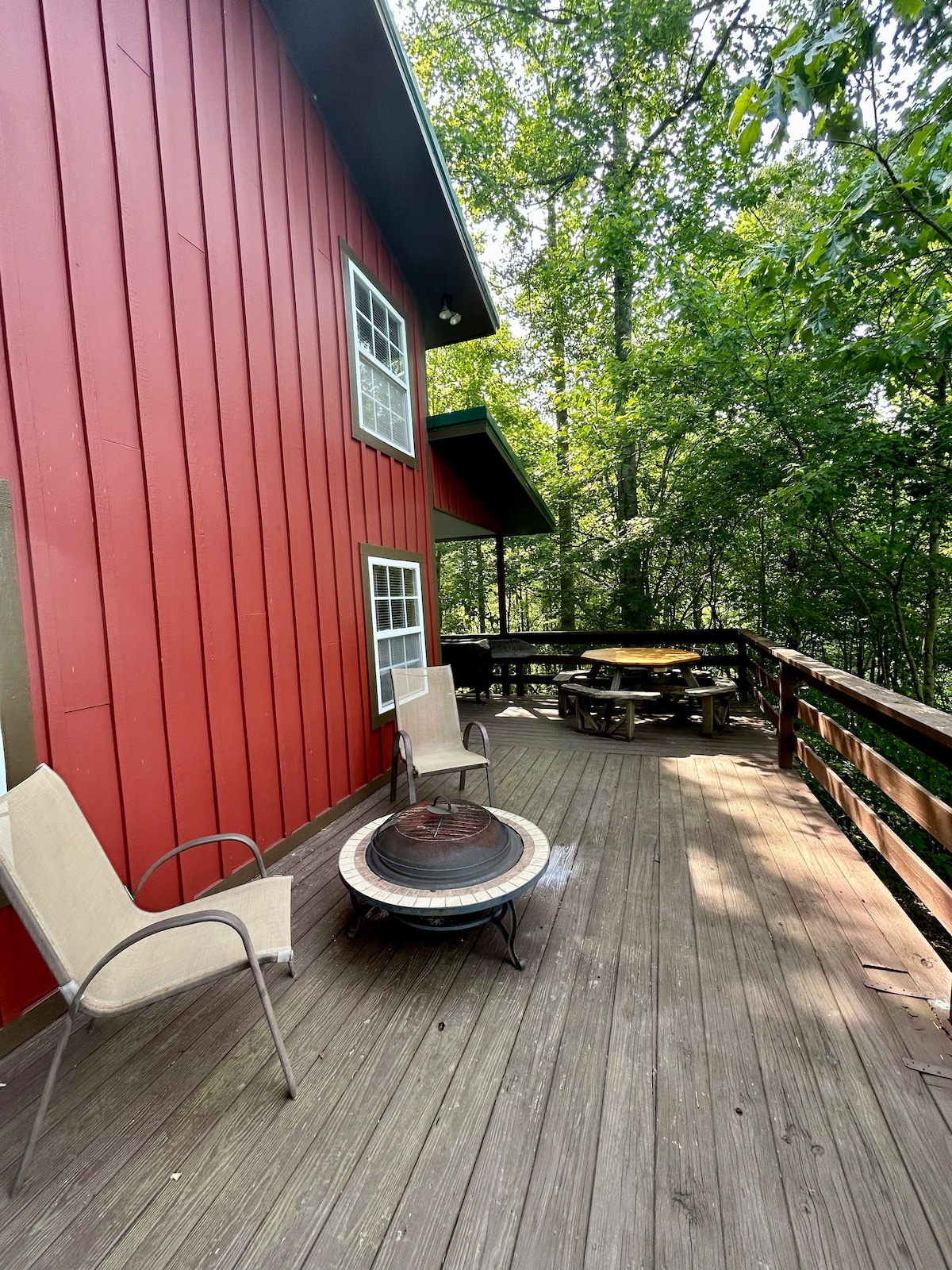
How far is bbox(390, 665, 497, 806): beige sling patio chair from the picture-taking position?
3502 mm

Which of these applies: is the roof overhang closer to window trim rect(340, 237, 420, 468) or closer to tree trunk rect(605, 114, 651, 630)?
window trim rect(340, 237, 420, 468)

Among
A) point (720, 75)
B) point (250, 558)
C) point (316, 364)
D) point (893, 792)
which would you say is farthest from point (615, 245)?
point (893, 792)

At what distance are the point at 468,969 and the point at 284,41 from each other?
5.19 m

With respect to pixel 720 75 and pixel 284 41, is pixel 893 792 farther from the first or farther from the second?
pixel 720 75

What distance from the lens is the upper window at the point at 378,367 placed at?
3.70m

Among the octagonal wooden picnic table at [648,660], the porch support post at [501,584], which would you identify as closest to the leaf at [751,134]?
the octagonal wooden picnic table at [648,660]

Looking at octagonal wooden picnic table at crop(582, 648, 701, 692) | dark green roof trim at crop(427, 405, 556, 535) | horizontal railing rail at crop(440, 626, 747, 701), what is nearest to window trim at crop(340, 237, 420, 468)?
dark green roof trim at crop(427, 405, 556, 535)

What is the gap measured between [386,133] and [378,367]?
147cm

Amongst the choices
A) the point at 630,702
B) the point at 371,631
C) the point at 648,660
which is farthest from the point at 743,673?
the point at 371,631

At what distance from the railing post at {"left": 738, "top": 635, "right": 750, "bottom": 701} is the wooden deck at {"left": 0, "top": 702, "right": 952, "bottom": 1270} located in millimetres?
4380

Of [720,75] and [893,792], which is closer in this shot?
[893,792]

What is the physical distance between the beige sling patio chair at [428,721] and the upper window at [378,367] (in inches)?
72.4

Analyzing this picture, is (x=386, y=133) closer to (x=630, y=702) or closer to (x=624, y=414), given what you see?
(x=630, y=702)

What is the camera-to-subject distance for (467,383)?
12500 millimetres
